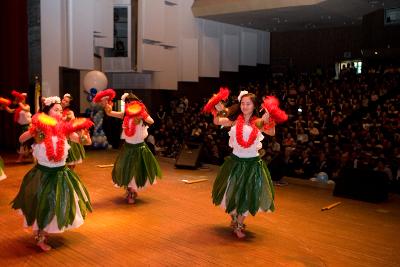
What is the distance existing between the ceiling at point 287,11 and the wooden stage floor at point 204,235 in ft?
30.3

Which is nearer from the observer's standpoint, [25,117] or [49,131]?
[49,131]

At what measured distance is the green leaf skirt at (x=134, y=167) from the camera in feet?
19.1

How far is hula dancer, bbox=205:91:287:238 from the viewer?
14.5 ft

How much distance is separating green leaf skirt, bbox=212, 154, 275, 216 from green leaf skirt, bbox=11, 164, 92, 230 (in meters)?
1.50

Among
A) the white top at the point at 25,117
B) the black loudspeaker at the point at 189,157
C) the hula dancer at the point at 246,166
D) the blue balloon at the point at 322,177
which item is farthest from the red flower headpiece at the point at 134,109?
the blue balloon at the point at 322,177

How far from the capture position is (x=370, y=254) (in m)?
4.26

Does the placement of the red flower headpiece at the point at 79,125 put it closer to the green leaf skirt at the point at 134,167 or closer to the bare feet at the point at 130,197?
the green leaf skirt at the point at 134,167

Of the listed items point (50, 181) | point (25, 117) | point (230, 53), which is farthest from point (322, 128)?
point (50, 181)

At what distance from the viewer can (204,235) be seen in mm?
4707

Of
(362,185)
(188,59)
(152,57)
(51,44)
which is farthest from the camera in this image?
(188,59)

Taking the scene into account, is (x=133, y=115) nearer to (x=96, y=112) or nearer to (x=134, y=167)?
(x=134, y=167)

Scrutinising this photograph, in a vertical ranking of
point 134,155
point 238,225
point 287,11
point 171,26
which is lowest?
point 238,225

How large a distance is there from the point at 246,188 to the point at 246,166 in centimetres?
22

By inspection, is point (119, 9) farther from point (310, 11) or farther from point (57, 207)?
point (57, 207)
